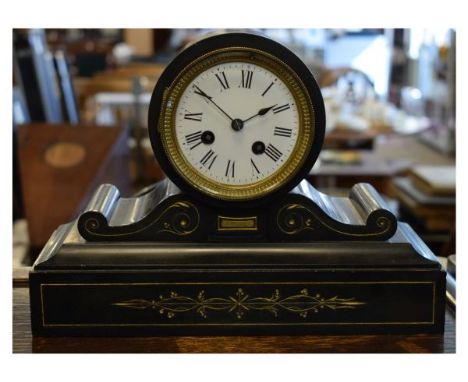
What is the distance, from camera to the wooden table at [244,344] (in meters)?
1.42

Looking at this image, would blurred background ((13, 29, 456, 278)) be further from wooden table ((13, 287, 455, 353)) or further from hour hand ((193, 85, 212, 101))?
wooden table ((13, 287, 455, 353))

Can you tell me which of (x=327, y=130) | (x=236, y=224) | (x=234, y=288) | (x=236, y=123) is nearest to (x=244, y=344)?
(x=234, y=288)

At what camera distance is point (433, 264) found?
1467mm

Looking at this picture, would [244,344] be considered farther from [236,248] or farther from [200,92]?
[200,92]

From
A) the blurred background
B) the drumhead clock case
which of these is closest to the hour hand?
the drumhead clock case

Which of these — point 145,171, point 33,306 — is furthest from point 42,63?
point 33,306

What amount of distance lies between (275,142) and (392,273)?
31 cm

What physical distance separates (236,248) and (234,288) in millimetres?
69

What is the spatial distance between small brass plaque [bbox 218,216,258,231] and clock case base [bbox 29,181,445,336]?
3 cm

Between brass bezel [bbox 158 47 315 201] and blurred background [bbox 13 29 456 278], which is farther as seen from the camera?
blurred background [bbox 13 29 456 278]

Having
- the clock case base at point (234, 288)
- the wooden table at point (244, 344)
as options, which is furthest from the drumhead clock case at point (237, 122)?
the wooden table at point (244, 344)

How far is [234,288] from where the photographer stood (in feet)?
4.77

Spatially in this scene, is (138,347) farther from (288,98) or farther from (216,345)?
(288,98)

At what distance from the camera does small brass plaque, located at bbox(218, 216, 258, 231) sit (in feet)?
4.86
